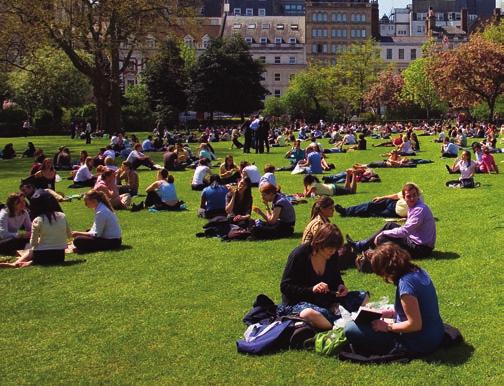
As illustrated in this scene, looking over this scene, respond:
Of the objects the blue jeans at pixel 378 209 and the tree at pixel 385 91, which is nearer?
the blue jeans at pixel 378 209

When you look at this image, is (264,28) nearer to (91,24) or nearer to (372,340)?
(91,24)

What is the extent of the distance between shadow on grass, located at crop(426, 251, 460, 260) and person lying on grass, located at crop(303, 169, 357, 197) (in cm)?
609

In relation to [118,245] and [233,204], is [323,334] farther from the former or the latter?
[233,204]

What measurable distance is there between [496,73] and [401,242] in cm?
5019

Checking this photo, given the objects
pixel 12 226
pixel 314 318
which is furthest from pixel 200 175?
pixel 314 318

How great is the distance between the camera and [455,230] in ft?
41.1

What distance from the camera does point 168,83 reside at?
75.8 meters

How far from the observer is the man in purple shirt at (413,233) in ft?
33.3

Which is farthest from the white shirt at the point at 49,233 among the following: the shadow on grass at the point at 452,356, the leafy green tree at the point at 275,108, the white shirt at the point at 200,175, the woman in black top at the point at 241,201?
the leafy green tree at the point at 275,108

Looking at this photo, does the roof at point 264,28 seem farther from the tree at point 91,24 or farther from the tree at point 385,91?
the tree at point 91,24

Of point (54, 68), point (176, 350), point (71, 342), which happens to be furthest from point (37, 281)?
point (54, 68)

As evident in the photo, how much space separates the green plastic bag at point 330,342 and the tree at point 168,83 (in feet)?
215

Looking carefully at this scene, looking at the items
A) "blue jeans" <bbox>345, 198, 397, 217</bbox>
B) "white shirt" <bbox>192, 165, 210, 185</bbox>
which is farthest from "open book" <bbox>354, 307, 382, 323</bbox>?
"white shirt" <bbox>192, 165, 210, 185</bbox>

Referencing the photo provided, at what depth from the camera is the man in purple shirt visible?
33.3 ft
